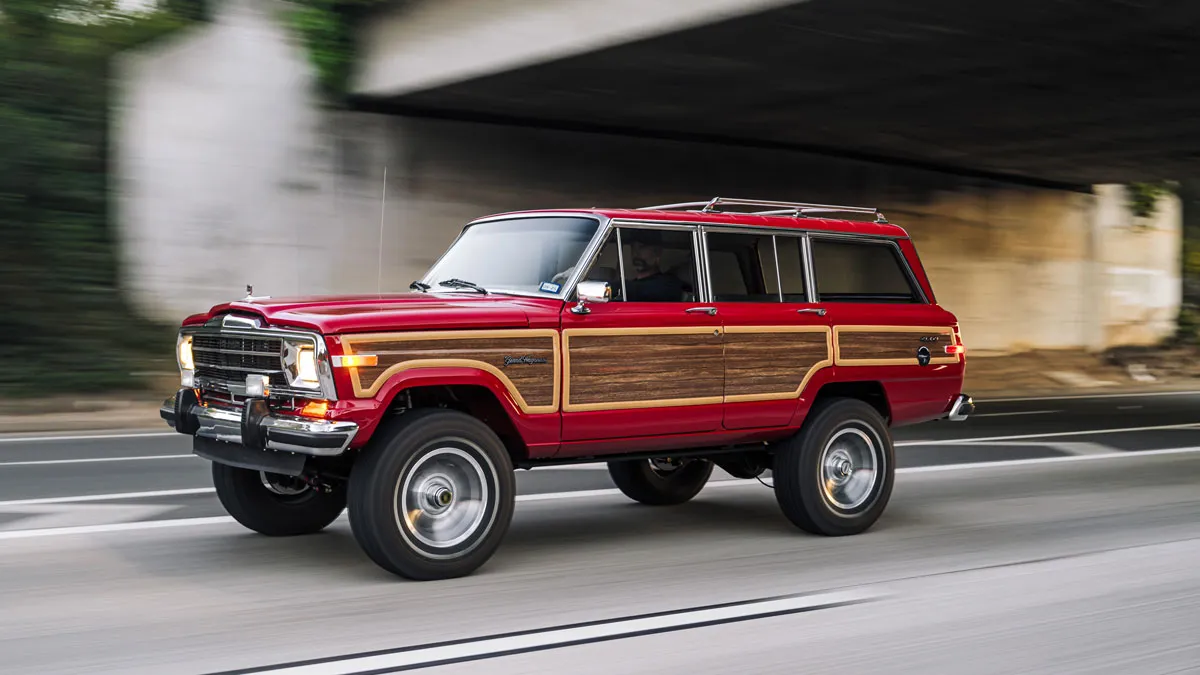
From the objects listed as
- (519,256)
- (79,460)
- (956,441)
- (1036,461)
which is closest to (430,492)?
(519,256)

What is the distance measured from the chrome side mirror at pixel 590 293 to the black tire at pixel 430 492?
872 mm

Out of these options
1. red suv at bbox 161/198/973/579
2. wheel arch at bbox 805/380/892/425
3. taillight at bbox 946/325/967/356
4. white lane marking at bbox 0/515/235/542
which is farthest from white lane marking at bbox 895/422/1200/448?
white lane marking at bbox 0/515/235/542

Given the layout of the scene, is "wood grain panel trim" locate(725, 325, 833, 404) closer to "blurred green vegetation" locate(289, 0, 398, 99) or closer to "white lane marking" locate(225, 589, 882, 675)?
"white lane marking" locate(225, 589, 882, 675)

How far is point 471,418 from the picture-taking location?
6527mm

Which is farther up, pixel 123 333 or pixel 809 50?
pixel 809 50

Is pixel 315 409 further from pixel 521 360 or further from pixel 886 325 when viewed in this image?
pixel 886 325

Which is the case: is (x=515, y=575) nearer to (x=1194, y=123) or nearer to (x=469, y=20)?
(x=469, y=20)

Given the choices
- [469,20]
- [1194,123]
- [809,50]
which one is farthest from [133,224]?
[1194,123]

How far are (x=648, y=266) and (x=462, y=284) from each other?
110 centimetres

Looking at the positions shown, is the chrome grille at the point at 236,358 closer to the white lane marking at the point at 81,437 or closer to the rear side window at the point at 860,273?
the rear side window at the point at 860,273

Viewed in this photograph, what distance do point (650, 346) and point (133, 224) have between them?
13.3 m

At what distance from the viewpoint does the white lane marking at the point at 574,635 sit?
16.3 feet

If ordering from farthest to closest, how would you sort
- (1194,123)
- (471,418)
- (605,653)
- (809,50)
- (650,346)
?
(1194,123) < (809,50) < (650,346) < (471,418) < (605,653)

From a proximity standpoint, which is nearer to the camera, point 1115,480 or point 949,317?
point 949,317
